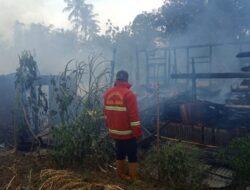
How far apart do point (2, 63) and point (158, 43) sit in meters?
27.2

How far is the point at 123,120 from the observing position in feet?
21.8

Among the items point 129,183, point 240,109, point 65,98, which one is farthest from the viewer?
point 240,109

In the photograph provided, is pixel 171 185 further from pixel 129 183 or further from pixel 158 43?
pixel 158 43

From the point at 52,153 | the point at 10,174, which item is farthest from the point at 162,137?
the point at 10,174

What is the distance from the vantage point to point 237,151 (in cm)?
589

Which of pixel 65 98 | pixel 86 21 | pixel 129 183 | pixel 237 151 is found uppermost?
pixel 86 21

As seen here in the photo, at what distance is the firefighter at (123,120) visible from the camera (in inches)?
255

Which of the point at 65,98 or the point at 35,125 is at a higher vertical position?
the point at 65,98

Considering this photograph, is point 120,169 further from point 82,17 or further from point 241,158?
point 82,17

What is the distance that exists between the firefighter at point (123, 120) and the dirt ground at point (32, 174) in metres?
0.39

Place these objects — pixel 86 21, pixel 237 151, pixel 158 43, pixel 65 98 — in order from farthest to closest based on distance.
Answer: pixel 86 21
pixel 158 43
pixel 65 98
pixel 237 151

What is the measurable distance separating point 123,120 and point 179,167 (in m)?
1.34

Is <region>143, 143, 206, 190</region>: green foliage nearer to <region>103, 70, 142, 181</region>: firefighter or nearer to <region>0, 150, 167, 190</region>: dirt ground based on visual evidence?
<region>0, 150, 167, 190</region>: dirt ground

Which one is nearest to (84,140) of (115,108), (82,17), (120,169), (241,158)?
(120,169)
